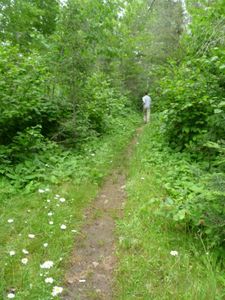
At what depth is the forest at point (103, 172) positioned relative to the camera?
290 cm

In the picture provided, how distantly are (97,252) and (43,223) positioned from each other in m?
0.82

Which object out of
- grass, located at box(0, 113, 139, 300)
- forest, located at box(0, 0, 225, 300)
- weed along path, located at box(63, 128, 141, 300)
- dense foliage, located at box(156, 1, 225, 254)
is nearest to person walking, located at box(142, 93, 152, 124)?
forest, located at box(0, 0, 225, 300)

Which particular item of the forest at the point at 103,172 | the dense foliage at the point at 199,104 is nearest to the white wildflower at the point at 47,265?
the forest at the point at 103,172

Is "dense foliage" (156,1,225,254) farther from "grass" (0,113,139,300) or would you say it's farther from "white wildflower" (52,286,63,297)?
"white wildflower" (52,286,63,297)

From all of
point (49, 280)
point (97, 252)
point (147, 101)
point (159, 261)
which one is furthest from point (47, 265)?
point (147, 101)

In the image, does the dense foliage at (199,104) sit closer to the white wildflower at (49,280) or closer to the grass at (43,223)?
the grass at (43,223)

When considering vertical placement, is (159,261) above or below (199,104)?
below

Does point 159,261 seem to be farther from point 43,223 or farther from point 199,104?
point 199,104

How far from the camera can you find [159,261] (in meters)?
3.11

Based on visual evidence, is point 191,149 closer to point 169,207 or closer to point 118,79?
point 169,207

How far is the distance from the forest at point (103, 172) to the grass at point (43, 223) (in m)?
0.02

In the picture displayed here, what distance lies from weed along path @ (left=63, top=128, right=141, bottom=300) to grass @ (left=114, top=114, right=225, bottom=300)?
12 centimetres

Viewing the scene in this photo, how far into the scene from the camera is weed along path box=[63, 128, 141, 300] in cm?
282

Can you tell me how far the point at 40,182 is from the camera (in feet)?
16.8
